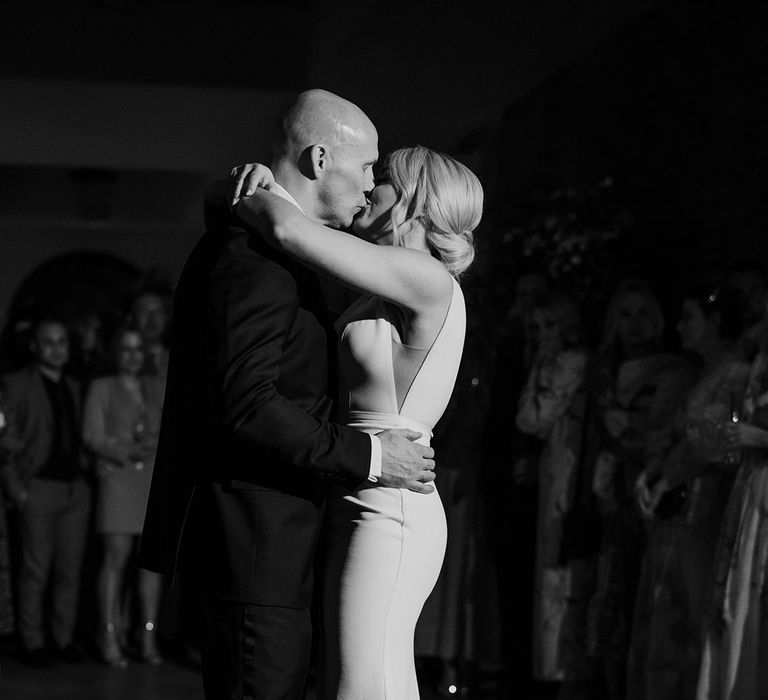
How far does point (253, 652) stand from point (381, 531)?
306 millimetres

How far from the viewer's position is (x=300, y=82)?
856cm

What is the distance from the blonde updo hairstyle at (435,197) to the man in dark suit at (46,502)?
14.4ft

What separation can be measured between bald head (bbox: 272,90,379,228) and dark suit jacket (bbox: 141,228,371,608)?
149mm

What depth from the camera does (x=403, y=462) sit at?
96.7 inches

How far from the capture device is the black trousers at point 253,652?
236cm

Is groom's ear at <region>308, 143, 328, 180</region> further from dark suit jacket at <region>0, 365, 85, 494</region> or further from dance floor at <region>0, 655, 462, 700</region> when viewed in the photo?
dark suit jacket at <region>0, 365, 85, 494</region>

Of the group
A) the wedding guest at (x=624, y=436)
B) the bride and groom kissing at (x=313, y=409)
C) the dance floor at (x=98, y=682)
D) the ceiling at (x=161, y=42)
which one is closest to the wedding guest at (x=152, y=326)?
the dance floor at (x=98, y=682)

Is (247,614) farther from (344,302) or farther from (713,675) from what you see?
(713,675)

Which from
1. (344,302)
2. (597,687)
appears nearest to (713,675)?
(597,687)

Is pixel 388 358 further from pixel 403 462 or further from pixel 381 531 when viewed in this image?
pixel 381 531

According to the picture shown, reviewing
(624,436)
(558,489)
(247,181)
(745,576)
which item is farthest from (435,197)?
(558,489)

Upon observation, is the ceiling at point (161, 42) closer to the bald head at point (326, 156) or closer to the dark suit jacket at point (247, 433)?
the bald head at point (326, 156)

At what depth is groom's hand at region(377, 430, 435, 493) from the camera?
8.03 feet

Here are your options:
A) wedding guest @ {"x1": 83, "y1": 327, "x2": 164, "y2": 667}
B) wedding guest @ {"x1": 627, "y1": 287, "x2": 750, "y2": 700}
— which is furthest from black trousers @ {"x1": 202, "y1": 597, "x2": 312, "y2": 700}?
wedding guest @ {"x1": 83, "y1": 327, "x2": 164, "y2": 667}
